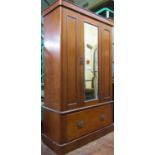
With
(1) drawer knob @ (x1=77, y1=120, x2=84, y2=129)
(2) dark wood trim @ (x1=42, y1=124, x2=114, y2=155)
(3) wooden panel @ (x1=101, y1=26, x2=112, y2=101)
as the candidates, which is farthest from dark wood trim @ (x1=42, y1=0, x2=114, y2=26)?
(2) dark wood trim @ (x1=42, y1=124, x2=114, y2=155)

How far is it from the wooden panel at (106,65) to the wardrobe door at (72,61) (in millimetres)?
561

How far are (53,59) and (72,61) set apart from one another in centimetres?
27

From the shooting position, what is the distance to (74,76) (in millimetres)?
2094

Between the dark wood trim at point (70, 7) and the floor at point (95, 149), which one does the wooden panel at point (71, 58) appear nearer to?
the dark wood trim at point (70, 7)

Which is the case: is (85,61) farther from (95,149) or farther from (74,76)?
(95,149)

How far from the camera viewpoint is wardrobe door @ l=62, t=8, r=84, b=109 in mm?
1972

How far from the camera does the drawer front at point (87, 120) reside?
201cm

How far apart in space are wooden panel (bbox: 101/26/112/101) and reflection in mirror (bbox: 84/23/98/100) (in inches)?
6.5

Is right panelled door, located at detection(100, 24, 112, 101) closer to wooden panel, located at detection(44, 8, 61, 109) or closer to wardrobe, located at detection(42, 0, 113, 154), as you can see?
wardrobe, located at detection(42, 0, 113, 154)

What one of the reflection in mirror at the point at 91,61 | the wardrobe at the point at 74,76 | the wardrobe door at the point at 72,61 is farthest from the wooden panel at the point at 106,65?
the wardrobe door at the point at 72,61

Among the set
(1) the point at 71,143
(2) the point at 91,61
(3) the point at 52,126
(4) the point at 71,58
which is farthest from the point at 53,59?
(1) the point at 71,143
